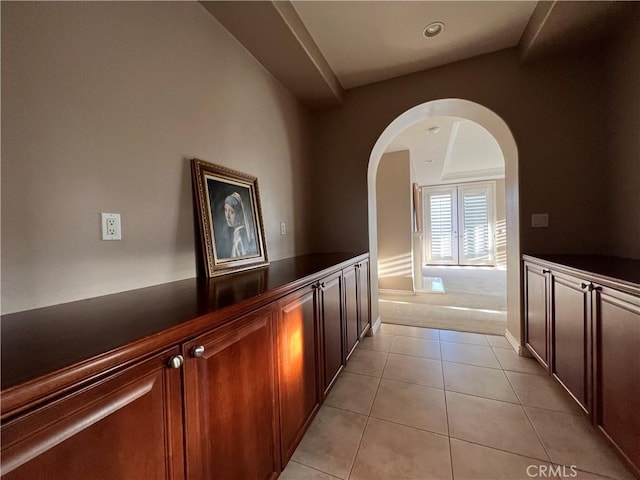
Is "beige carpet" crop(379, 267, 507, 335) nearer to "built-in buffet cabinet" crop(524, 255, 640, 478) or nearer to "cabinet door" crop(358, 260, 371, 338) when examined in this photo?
"cabinet door" crop(358, 260, 371, 338)

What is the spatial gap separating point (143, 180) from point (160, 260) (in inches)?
14.8

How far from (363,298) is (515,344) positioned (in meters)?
1.37

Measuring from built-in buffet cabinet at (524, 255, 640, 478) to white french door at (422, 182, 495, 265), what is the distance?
612 cm

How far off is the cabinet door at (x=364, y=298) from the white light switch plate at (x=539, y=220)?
1.40 meters

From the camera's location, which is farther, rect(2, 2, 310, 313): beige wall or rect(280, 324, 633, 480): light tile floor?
rect(280, 324, 633, 480): light tile floor

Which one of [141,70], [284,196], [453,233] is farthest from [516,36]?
[453,233]

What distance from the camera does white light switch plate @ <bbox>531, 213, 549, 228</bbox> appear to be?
203 centimetres

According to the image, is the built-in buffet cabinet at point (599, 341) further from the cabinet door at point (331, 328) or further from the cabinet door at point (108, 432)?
the cabinet door at point (108, 432)

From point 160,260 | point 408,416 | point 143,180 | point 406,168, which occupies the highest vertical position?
point 406,168

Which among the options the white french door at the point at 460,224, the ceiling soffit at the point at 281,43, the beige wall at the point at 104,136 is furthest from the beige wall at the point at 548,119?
the white french door at the point at 460,224

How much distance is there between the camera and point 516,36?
76.2 inches

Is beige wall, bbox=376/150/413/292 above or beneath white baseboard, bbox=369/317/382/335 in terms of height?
above

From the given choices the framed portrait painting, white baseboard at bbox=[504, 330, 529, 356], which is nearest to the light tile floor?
white baseboard at bbox=[504, 330, 529, 356]

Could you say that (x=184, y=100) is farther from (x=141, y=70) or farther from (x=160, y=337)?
(x=160, y=337)
